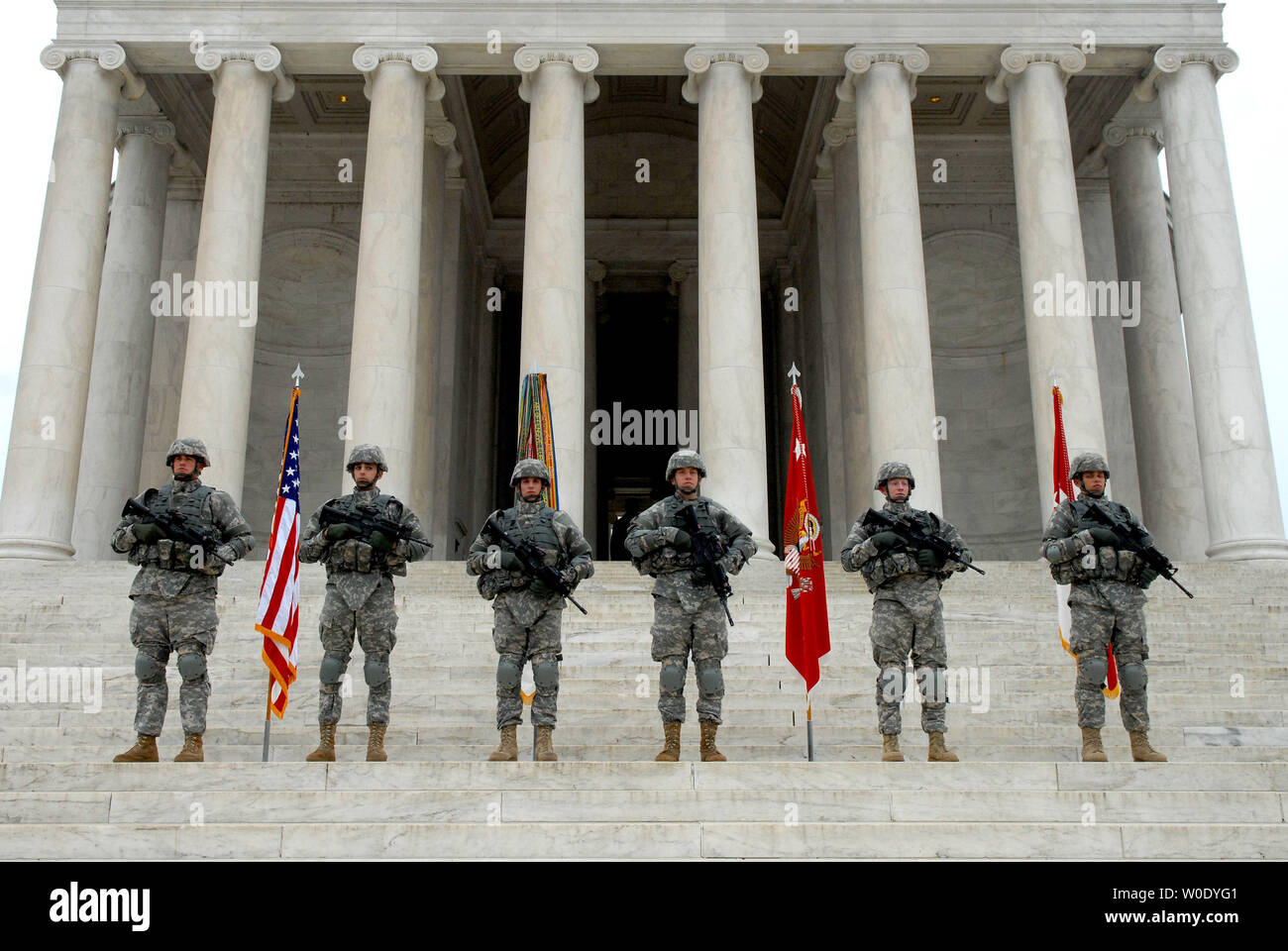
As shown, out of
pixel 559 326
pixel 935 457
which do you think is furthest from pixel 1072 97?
pixel 559 326

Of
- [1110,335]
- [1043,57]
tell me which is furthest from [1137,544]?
[1110,335]

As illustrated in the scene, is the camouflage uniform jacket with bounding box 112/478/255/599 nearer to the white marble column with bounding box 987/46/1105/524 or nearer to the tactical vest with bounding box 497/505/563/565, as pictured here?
the tactical vest with bounding box 497/505/563/565

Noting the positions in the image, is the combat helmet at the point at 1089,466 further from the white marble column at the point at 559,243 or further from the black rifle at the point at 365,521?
the white marble column at the point at 559,243

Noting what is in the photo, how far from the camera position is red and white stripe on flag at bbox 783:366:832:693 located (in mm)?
12352

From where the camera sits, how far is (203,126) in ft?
103

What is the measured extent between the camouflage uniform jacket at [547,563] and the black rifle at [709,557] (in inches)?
38.4

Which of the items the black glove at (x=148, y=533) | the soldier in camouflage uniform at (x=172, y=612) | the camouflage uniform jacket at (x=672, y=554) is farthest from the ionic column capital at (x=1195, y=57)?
the black glove at (x=148, y=533)

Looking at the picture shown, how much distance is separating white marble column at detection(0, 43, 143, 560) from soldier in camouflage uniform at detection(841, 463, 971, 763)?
17694 mm

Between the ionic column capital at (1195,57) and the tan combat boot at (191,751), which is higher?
the ionic column capital at (1195,57)

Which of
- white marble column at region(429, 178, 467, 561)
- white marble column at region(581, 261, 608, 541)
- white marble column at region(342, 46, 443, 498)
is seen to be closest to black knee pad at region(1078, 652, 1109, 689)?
white marble column at region(342, 46, 443, 498)

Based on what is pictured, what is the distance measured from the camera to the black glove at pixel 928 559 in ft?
37.7
